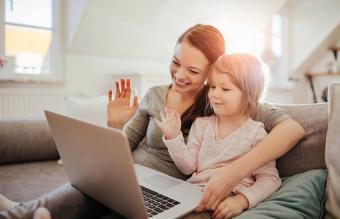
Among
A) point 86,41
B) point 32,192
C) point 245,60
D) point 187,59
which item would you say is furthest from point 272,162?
point 86,41

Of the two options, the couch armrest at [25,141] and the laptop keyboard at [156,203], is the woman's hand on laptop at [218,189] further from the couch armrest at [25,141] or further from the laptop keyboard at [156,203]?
the couch armrest at [25,141]

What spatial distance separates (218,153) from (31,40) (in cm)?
219

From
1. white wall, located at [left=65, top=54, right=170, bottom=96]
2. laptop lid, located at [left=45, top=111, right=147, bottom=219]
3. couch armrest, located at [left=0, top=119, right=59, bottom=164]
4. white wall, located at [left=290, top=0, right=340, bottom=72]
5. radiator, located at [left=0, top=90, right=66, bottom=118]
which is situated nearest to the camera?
laptop lid, located at [left=45, top=111, right=147, bottom=219]

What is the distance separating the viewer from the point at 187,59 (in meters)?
0.97

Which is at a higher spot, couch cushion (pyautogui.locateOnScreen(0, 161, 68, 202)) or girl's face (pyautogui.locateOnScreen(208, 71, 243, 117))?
girl's face (pyautogui.locateOnScreen(208, 71, 243, 117))

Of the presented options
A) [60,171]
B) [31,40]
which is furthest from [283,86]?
[60,171]

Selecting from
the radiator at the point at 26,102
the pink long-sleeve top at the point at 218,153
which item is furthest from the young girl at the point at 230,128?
the radiator at the point at 26,102

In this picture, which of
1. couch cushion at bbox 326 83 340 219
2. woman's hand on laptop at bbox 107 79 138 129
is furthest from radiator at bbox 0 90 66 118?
couch cushion at bbox 326 83 340 219

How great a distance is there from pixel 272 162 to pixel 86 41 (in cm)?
212

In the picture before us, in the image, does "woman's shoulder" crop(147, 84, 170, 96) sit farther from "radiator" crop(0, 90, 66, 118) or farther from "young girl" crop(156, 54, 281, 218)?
"radiator" crop(0, 90, 66, 118)

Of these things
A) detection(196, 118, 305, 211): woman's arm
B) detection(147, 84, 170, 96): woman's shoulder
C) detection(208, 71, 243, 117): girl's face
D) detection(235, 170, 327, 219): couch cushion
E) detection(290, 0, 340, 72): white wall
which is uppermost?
→ detection(290, 0, 340, 72): white wall

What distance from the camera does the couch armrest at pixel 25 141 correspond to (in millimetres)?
1365

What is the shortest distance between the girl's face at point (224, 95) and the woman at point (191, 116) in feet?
0.32

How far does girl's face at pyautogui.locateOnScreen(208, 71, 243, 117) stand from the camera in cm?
87
